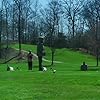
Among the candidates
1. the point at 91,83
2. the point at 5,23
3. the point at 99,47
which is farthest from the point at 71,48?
the point at 91,83

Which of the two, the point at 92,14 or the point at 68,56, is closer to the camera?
the point at 68,56

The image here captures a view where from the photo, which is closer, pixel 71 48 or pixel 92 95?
pixel 92 95

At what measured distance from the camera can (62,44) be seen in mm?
106250

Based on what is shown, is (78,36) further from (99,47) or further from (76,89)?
(76,89)

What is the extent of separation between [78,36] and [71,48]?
6552 mm

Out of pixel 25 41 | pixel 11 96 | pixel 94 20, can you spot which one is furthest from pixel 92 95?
pixel 25 41

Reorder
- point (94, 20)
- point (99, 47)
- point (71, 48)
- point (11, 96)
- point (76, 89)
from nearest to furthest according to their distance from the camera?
point (11, 96), point (76, 89), point (99, 47), point (94, 20), point (71, 48)

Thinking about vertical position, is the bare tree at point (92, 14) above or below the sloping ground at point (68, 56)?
above

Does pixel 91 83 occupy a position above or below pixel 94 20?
below

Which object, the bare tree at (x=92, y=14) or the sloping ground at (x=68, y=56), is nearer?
the sloping ground at (x=68, y=56)

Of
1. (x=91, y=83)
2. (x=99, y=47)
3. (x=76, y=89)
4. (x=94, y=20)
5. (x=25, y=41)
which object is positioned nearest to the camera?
(x=76, y=89)

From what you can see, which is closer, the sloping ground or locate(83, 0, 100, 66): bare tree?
the sloping ground

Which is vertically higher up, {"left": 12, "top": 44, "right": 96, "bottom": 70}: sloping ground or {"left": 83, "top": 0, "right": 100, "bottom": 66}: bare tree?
{"left": 83, "top": 0, "right": 100, "bottom": 66}: bare tree

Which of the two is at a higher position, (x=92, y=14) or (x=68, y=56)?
(x=92, y=14)
